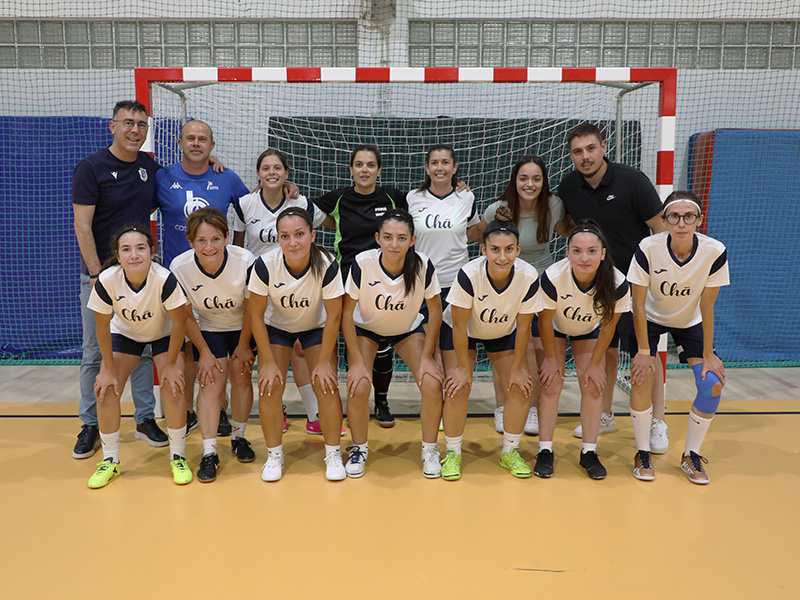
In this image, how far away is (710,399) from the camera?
290 cm

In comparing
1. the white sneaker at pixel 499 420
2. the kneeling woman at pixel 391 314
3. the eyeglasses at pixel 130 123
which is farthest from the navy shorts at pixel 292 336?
the eyeglasses at pixel 130 123

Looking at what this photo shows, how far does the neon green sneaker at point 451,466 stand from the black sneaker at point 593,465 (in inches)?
25.1

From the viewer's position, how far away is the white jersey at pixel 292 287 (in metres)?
2.88

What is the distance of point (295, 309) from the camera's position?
116 inches

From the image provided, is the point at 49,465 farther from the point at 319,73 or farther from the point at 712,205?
the point at 712,205

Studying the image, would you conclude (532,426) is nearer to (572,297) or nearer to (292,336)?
(572,297)

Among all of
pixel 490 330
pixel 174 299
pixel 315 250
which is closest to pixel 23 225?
pixel 174 299

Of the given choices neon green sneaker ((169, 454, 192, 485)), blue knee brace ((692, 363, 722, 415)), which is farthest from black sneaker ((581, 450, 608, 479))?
neon green sneaker ((169, 454, 192, 485))

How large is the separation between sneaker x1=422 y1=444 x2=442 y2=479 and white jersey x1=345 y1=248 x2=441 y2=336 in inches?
26.2

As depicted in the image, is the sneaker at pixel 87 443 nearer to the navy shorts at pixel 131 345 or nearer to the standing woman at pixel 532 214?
the navy shorts at pixel 131 345

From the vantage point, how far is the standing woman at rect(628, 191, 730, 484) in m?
2.88

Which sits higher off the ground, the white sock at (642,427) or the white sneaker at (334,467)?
the white sock at (642,427)

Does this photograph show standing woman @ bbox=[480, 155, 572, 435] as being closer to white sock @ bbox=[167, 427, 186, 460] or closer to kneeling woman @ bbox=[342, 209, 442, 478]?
kneeling woman @ bbox=[342, 209, 442, 478]

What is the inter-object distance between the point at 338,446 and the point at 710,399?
185 centimetres
